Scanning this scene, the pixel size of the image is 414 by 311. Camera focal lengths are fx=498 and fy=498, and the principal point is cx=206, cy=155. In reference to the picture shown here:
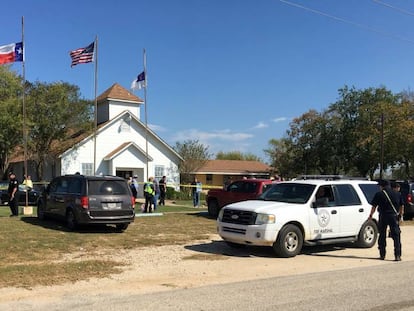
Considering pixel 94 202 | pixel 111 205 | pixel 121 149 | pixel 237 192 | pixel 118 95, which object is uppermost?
pixel 118 95

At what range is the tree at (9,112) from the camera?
34112 millimetres

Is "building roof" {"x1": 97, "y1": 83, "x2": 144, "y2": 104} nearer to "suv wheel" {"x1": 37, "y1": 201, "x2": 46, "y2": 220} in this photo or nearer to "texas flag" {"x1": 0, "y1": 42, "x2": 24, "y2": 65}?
"texas flag" {"x1": 0, "y1": 42, "x2": 24, "y2": 65}

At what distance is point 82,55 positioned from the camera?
2977 centimetres

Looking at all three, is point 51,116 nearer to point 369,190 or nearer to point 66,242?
point 66,242

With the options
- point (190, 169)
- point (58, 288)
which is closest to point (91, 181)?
point (58, 288)

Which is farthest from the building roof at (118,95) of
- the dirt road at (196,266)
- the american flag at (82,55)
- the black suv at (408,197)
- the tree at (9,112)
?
the dirt road at (196,266)

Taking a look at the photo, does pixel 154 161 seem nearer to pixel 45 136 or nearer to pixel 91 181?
pixel 45 136

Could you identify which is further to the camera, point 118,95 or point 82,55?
point 118,95

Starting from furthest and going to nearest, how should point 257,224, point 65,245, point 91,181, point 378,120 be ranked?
point 378,120 → point 91,181 → point 65,245 → point 257,224

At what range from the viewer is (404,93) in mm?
55344

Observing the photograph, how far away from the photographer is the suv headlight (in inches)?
434

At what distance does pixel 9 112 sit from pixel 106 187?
22.7 m

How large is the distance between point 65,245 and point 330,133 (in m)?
48.1

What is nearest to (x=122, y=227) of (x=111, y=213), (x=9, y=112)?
(x=111, y=213)
